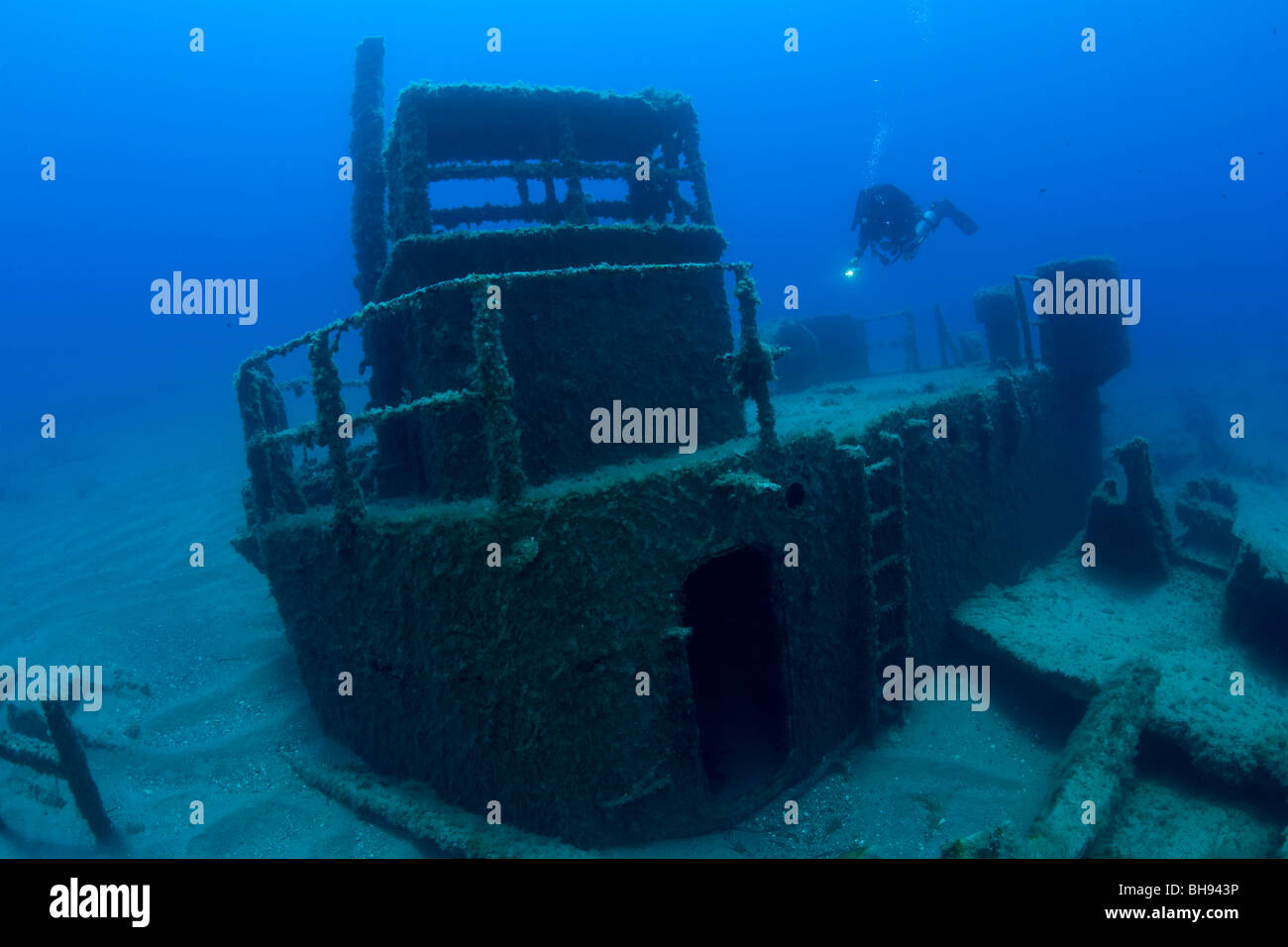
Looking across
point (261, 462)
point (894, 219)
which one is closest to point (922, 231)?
point (894, 219)

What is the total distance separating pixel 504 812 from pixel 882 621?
3572 millimetres

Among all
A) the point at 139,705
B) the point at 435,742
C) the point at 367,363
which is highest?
the point at 367,363

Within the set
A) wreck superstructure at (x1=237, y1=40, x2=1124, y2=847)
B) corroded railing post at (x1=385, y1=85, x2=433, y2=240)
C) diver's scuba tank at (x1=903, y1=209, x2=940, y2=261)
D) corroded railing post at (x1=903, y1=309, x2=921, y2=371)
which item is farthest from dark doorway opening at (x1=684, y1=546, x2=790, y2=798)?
corroded railing post at (x1=903, y1=309, x2=921, y2=371)

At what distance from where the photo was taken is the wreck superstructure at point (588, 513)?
4113 mm

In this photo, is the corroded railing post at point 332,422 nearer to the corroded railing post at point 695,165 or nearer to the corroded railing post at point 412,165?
the corroded railing post at point 412,165

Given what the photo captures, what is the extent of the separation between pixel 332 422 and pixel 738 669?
4.28 metres

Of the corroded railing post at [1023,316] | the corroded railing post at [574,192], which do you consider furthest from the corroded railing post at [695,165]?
the corroded railing post at [1023,316]

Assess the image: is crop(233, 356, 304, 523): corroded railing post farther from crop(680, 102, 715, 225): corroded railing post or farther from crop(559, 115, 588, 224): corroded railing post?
crop(680, 102, 715, 225): corroded railing post

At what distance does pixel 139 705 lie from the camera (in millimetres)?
7285

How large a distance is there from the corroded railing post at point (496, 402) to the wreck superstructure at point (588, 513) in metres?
0.01

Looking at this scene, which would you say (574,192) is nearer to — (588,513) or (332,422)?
(332,422)

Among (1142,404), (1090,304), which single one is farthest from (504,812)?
(1142,404)
